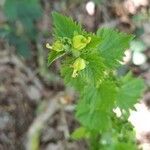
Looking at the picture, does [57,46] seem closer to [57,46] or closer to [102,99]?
[57,46]

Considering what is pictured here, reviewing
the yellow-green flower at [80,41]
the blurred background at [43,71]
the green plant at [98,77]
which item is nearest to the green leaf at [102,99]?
the green plant at [98,77]

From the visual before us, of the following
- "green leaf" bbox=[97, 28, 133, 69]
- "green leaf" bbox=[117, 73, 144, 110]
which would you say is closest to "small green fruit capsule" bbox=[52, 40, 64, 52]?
"green leaf" bbox=[97, 28, 133, 69]

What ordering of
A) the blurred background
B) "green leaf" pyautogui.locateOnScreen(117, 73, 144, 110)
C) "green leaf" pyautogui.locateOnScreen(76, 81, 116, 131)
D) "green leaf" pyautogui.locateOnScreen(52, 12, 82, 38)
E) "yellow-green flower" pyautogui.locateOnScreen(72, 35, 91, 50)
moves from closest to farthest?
1. "yellow-green flower" pyautogui.locateOnScreen(72, 35, 91, 50)
2. "green leaf" pyautogui.locateOnScreen(52, 12, 82, 38)
3. "green leaf" pyautogui.locateOnScreen(76, 81, 116, 131)
4. "green leaf" pyautogui.locateOnScreen(117, 73, 144, 110)
5. the blurred background

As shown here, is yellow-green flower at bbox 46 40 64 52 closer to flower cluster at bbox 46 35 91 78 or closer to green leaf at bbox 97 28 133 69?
flower cluster at bbox 46 35 91 78

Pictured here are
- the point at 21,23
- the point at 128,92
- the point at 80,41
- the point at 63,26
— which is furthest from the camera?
the point at 21,23

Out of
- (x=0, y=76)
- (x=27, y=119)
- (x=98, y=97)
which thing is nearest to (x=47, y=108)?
(x=27, y=119)

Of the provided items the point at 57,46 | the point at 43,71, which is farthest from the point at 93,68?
the point at 43,71

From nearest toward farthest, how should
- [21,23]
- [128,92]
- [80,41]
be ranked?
[80,41] < [128,92] < [21,23]
